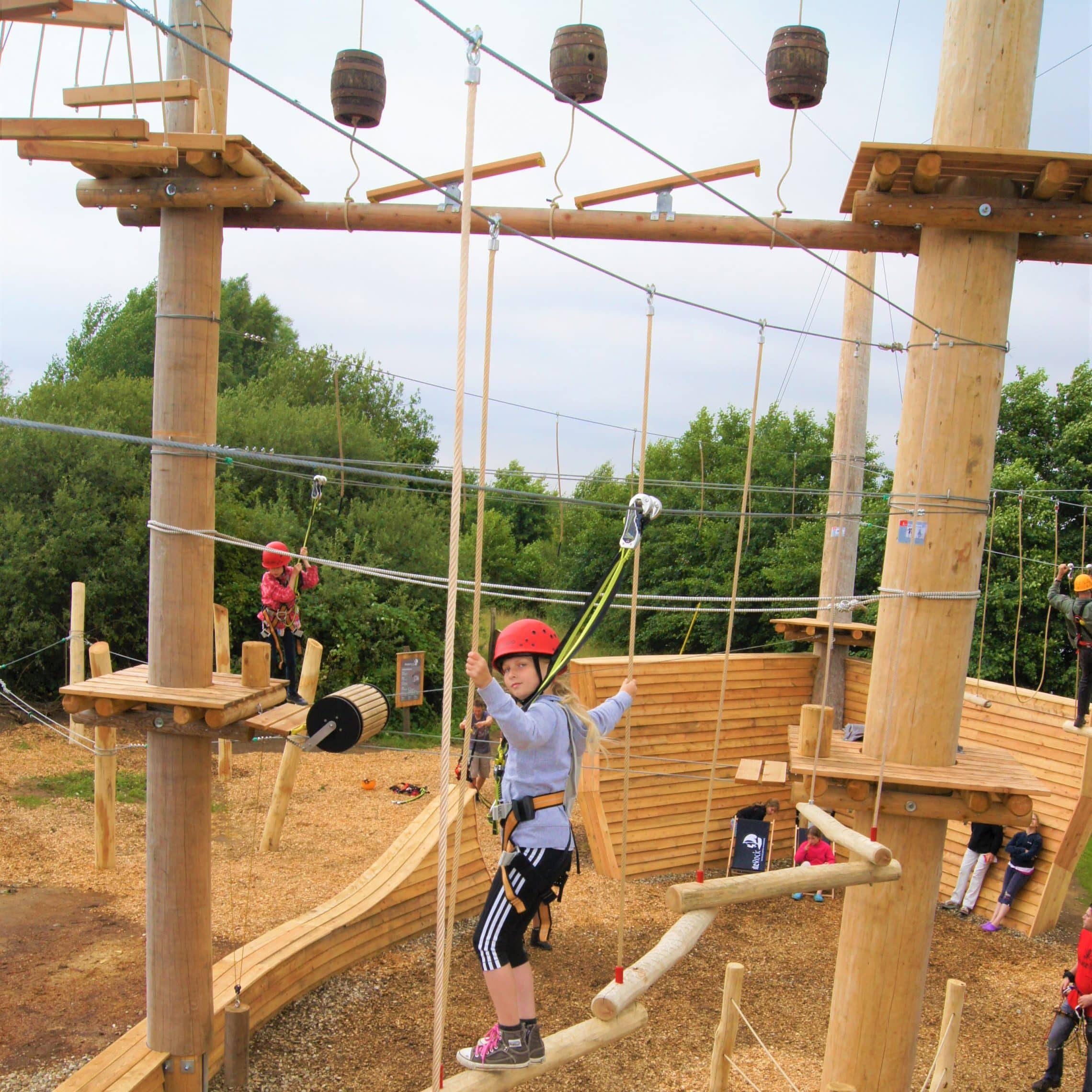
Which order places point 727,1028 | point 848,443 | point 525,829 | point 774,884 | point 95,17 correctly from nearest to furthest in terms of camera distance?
point 525,829
point 774,884
point 95,17
point 727,1028
point 848,443

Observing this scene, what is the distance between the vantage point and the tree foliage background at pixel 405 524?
14266 millimetres

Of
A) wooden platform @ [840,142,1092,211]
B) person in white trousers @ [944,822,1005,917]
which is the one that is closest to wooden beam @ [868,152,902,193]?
wooden platform @ [840,142,1092,211]

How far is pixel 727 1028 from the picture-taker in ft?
15.2

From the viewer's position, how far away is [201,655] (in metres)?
4.52

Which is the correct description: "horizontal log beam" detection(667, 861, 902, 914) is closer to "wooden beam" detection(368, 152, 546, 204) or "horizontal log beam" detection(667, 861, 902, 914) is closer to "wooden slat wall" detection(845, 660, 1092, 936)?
"wooden beam" detection(368, 152, 546, 204)

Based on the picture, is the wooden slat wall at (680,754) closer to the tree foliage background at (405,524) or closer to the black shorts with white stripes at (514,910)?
the tree foliage background at (405,524)

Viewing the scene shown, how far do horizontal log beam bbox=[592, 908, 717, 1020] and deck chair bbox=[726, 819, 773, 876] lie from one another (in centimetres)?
597

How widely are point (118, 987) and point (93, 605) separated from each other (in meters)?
9.34

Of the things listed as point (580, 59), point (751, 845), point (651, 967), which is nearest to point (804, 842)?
point (751, 845)

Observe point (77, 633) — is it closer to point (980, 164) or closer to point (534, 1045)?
point (534, 1045)

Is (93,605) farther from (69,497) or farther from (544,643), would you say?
(544,643)

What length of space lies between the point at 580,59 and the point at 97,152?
2006 millimetres

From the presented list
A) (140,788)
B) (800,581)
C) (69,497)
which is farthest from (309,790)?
(800,581)

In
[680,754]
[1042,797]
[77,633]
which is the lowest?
[680,754]
